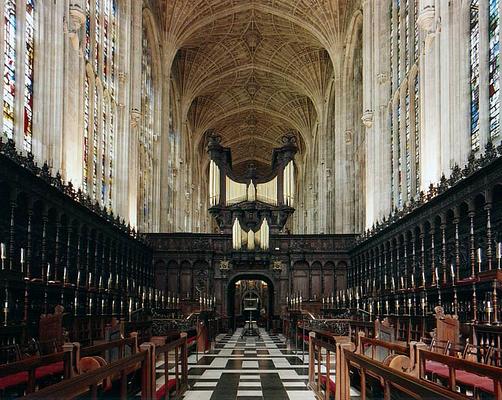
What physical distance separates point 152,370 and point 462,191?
36.8ft

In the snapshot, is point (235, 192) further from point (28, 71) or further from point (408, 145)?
point (28, 71)

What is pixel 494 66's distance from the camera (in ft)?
59.0

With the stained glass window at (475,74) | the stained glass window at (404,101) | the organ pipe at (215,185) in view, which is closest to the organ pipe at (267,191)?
the organ pipe at (215,185)

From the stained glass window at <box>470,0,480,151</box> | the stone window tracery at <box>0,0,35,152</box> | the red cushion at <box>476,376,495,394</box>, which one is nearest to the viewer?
the red cushion at <box>476,376,495,394</box>

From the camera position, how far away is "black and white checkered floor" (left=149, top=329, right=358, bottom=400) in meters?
11.0

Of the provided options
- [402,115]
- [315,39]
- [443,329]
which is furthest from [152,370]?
[315,39]

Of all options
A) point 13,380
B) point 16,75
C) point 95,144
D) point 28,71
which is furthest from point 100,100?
point 13,380

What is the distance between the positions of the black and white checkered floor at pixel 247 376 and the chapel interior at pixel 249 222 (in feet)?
0.38

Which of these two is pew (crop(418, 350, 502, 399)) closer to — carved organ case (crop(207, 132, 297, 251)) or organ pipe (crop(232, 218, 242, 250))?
organ pipe (crop(232, 218, 242, 250))

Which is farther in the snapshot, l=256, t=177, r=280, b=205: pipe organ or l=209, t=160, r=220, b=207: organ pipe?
l=209, t=160, r=220, b=207: organ pipe

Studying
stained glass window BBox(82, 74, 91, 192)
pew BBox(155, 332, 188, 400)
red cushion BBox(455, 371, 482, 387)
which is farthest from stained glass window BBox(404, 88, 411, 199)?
red cushion BBox(455, 371, 482, 387)

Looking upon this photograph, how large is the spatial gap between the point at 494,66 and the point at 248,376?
420 inches

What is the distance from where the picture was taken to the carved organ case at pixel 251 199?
37969mm

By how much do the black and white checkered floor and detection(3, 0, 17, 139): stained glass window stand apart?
7.36m
